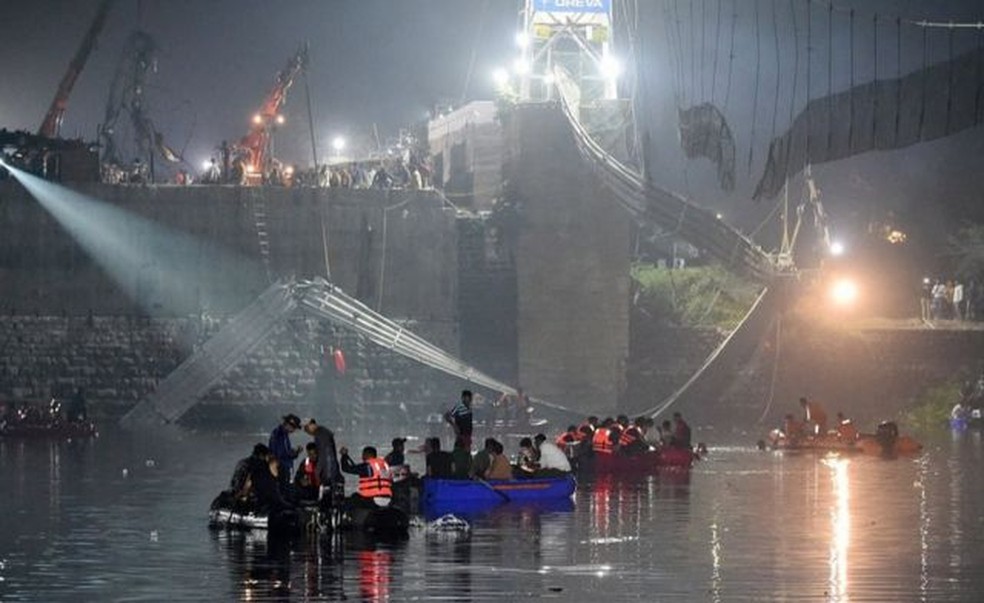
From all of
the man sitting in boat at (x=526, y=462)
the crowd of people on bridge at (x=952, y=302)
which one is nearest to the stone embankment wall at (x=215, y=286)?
the crowd of people on bridge at (x=952, y=302)

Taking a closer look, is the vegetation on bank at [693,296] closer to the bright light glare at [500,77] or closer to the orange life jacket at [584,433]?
the bright light glare at [500,77]

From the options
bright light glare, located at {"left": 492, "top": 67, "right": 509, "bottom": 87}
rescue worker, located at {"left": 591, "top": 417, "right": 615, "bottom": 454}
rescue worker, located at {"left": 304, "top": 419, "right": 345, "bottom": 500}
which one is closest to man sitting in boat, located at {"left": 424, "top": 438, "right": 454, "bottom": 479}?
rescue worker, located at {"left": 304, "top": 419, "right": 345, "bottom": 500}

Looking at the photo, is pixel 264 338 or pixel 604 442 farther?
pixel 264 338

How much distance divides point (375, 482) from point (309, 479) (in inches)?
40.1

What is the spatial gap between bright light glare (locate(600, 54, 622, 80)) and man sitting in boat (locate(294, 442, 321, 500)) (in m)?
40.6

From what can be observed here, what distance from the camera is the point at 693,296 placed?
257 feet

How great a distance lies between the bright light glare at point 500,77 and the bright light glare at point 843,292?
11315 millimetres

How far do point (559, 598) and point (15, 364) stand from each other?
43.8m

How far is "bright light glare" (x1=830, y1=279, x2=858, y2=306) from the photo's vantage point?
2923 inches

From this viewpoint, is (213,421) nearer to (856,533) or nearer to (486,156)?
(486,156)

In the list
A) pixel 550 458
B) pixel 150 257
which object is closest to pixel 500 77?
pixel 150 257

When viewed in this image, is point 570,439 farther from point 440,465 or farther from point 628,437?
point 440,465

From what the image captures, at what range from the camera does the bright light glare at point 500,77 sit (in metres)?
75.2

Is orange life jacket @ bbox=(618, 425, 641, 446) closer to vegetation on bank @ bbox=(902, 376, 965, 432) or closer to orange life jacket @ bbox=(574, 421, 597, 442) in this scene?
orange life jacket @ bbox=(574, 421, 597, 442)
